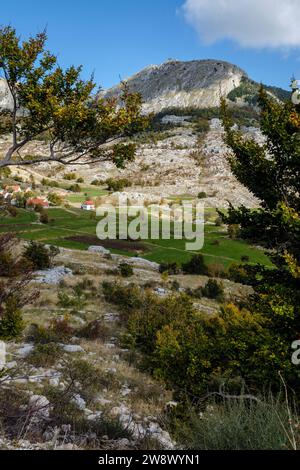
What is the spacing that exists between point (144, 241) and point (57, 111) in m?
51.6

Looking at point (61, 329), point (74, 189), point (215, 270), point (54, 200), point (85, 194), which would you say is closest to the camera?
point (61, 329)

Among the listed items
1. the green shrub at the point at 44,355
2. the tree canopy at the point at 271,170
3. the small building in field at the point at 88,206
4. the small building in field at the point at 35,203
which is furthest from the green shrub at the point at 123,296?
the small building in field at the point at 88,206

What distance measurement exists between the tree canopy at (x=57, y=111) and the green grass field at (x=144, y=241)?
36.5m

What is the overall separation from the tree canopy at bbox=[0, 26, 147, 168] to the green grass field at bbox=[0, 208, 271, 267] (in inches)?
1435

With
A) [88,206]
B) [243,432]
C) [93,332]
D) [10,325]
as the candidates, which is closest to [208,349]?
[93,332]

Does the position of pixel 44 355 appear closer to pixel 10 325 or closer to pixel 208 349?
pixel 10 325

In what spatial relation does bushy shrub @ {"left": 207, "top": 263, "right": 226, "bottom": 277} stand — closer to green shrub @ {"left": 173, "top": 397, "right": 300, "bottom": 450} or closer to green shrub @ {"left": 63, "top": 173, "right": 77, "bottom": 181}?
green shrub @ {"left": 173, "top": 397, "right": 300, "bottom": 450}

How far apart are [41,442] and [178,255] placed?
1823 inches

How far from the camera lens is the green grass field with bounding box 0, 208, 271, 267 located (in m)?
52.6

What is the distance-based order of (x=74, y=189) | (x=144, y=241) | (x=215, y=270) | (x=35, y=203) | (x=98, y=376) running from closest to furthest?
(x=98, y=376) < (x=215, y=270) < (x=144, y=241) < (x=35, y=203) < (x=74, y=189)

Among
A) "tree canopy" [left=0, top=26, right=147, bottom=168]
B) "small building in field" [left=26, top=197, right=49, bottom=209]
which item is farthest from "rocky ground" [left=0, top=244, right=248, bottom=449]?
"small building in field" [left=26, top=197, right=49, bottom=209]

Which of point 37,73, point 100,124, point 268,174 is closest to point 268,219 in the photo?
point 268,174

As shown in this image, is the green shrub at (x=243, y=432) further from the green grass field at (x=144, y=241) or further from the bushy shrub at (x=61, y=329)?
the green grass field at (x=144, y=241)

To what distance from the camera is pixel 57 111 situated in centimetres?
1004
